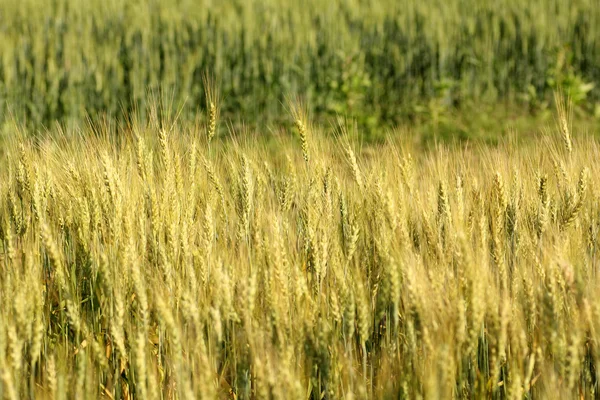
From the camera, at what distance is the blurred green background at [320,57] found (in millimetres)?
6578

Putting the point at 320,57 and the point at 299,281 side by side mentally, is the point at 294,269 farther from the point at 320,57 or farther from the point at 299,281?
the point at 320,57

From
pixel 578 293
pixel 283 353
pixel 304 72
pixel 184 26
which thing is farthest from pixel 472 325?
pixel 184 26

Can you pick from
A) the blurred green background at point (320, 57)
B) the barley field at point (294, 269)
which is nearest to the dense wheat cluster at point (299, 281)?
the barley field at point (294, 269)

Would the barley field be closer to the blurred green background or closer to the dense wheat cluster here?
the dense wheat cluster

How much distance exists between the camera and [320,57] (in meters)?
6.96

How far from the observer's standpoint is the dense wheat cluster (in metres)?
1.40

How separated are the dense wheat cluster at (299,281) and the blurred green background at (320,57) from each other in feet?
14.2

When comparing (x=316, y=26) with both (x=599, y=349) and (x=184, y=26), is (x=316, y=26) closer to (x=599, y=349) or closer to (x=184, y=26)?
(x=184, y=26)

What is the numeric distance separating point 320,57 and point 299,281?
5567 millimetres

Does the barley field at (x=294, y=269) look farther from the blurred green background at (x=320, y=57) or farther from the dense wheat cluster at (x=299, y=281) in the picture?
the blurred green background at (x=320, y=57)

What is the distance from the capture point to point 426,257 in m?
1.78

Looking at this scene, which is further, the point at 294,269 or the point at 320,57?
the point at 320,57

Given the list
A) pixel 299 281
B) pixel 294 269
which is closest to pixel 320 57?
pixel 294 269

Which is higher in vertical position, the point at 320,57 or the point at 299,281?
the point at 320,57
